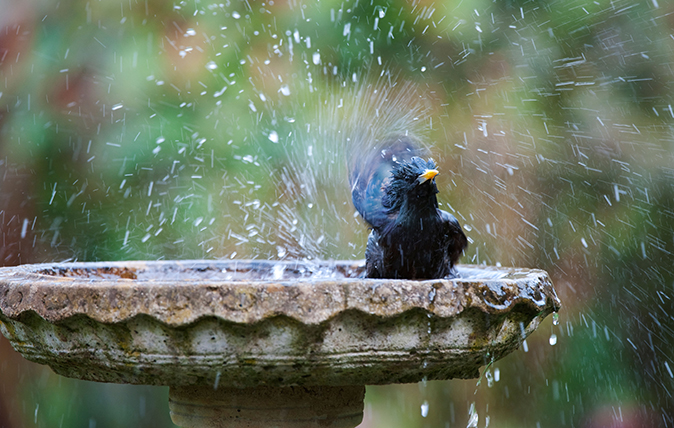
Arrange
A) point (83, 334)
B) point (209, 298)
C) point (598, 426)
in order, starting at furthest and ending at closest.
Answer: point (598, 426), point (83, 334), point (209, 298)

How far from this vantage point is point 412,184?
1907 mm

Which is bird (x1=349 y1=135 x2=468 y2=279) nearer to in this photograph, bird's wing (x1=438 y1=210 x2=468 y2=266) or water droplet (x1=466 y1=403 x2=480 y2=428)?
bird's wing (x1=438 y1=210 x2=468 y2=266)

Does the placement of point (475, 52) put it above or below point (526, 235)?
above

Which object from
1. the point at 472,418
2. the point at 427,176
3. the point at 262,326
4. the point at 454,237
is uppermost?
the point at 427,176

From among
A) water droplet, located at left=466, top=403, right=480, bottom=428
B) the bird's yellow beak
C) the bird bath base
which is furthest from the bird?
water droplet, located at left=466, top=403, right=480, bottom=428

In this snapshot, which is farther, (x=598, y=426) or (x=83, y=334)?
(x=598, y=426)

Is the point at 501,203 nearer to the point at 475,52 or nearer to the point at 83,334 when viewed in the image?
the point at 475,52

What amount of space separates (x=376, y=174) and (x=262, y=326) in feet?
3.21

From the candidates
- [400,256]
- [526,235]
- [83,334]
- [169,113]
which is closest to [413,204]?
[400,256]

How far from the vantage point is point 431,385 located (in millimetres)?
3816

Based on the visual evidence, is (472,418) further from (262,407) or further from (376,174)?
(262,407)

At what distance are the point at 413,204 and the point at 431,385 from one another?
2.14 metres

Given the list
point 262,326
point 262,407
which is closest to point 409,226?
point 262,407

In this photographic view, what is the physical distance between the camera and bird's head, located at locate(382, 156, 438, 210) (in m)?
1.89
